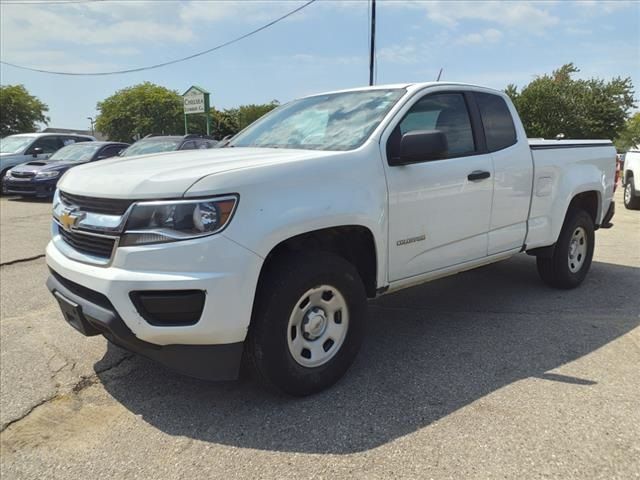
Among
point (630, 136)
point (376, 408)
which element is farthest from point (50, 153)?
point (630, 136)

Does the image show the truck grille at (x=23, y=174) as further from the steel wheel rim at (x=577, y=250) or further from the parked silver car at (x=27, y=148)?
the steel wheel rim at (x=577, y=250)

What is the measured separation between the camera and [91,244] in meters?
2.84

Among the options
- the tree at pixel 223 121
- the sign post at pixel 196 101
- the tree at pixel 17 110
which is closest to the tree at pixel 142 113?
the tree at pixel 223 121

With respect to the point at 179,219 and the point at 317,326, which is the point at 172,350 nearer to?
the point at 179,219

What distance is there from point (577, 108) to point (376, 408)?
3837 cm

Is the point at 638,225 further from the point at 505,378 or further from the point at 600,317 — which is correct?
the point at 505,378

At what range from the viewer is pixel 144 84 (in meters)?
56.3

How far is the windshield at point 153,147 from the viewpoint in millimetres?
11575

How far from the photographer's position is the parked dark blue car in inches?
496

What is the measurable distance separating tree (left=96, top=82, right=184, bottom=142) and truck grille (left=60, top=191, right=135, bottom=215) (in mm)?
52535

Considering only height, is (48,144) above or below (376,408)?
above

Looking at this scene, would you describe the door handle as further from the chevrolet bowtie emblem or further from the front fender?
the chevrolet bowtie emblem

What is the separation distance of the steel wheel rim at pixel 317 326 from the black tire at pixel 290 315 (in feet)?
0.08

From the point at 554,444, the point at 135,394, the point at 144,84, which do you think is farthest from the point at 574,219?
the point at 144,84
